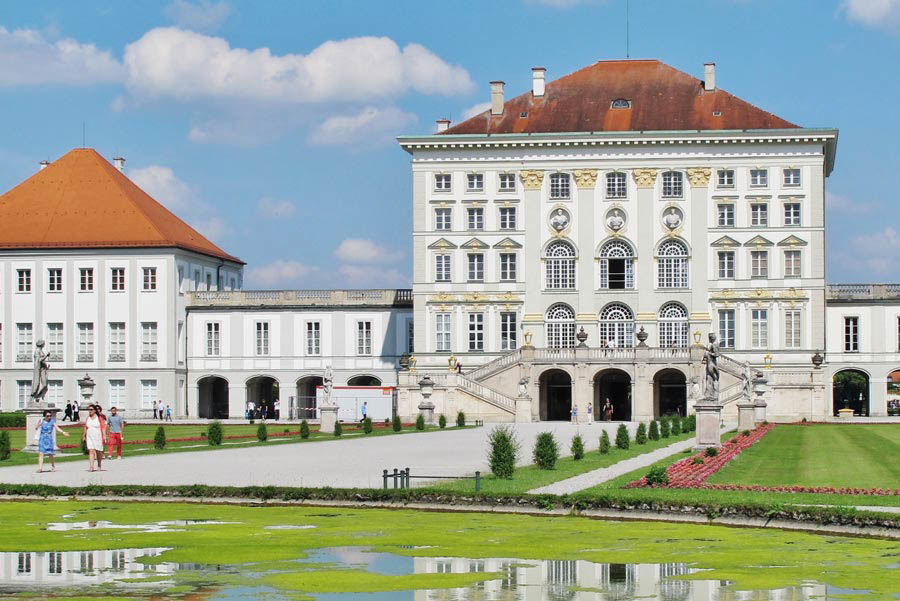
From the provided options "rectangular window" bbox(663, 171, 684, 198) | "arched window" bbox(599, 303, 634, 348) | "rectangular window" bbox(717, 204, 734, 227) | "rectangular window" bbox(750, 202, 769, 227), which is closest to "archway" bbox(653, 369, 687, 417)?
"arched window" bbox(599, 303, 634, 348)

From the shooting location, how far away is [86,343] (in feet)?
277

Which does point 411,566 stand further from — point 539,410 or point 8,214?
point 8,214

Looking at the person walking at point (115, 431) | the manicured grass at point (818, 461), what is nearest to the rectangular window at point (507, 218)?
the manicured grass at point (818, 461)

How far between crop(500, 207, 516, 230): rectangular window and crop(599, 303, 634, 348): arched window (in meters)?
6.66

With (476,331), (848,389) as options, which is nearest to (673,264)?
(476,331)

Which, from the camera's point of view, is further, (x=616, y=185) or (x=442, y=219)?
(x=442, y=219)

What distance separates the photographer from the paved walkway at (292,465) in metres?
29.8

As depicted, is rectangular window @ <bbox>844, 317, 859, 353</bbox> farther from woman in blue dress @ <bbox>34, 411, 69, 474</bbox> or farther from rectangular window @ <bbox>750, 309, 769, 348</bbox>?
woman in blue dress @ <bbox>34, 411, 69, 474</bbox>

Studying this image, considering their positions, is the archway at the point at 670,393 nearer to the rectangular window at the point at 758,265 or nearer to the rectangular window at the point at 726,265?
the rectangular window at the point at 726,265

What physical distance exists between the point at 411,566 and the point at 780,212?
63799mm

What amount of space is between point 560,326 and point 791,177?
1428 cm

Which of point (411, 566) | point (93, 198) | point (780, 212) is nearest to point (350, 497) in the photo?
point (411, 566)

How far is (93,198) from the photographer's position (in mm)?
86938

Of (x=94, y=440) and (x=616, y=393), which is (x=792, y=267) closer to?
(x=616, y=393)
